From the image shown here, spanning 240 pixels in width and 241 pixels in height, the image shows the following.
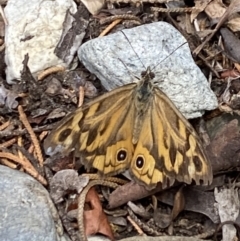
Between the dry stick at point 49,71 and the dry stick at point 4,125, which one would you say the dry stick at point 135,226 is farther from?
the dry stick at point 49,71

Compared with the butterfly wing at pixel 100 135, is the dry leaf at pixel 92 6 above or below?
above

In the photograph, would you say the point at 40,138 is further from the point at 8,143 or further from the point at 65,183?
the point at 65,183

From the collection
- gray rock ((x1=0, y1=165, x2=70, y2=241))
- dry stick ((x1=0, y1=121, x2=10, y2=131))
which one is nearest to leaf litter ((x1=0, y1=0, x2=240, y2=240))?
dry stick ((x1=0, y1=121, x2=10, y2=131))

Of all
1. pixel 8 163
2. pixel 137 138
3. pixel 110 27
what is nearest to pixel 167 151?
pixel 137 138

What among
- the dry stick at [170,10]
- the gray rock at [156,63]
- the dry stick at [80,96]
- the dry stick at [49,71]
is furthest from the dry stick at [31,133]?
the dry stick at [170,10]

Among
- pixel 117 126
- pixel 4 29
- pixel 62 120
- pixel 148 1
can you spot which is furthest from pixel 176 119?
pixel 4 29

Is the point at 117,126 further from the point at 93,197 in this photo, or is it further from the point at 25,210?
the point at 25,210
